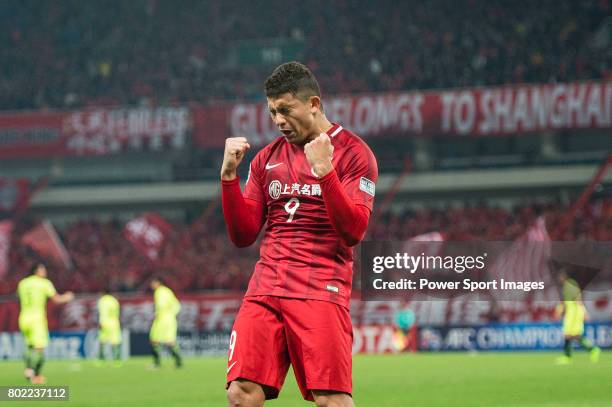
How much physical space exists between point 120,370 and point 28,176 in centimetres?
2215

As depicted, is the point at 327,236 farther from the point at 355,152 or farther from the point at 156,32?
the point at 156,32

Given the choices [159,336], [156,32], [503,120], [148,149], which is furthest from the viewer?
[156,32]

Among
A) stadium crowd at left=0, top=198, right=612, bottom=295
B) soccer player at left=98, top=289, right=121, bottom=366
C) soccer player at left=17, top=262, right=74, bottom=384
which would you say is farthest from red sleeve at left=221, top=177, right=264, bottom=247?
stadium crowd at left=0, top=198, right=612, bottom=295

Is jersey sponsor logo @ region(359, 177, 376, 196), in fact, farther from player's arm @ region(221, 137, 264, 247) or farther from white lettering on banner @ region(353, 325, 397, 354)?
white lettering on banner @ region(353, 325, 397, 354)

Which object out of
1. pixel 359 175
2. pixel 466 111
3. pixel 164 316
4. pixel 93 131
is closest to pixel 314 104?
pixel 359 175

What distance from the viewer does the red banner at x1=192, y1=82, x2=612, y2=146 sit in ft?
120

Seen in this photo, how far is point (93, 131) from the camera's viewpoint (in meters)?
40.8

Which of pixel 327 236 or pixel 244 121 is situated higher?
pixel 244 121

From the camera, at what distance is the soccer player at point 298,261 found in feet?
17.6

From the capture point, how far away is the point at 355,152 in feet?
18.2

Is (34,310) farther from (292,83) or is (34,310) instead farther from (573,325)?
(292,83)

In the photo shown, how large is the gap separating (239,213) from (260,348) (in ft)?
2.22

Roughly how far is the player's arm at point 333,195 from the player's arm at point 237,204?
1.36ft

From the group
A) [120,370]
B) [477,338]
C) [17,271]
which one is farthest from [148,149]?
[120,370]
